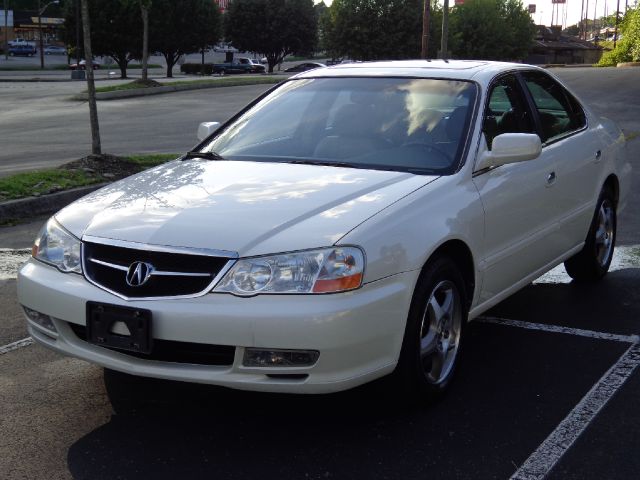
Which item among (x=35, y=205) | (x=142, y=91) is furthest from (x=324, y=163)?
(x=142, y=91)

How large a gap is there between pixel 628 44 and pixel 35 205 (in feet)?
179

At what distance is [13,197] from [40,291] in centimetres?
562

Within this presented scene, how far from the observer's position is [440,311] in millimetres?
4188

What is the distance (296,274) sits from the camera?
356 cm

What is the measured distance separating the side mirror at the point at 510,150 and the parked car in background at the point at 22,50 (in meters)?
92.5

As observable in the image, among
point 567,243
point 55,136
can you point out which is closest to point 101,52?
point 55,136

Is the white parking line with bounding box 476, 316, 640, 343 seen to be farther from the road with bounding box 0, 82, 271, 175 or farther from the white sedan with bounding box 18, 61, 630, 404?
the road with bounding box 0, 82, 271, 175

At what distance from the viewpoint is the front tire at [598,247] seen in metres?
6.29

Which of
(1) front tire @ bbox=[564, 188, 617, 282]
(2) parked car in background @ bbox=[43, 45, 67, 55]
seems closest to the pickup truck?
(2) parked car in background @ bbox=[43, 45, 67, 55]

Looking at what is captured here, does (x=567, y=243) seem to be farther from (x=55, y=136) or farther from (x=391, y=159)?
(x=55, y=136)

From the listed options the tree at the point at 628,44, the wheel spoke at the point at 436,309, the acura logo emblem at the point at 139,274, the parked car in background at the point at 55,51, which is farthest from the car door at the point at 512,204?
the parked car in background at the point at 55,51

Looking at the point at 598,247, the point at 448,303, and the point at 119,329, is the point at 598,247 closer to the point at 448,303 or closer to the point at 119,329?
the point at 448,303

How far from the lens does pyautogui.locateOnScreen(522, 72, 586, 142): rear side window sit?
18.3 feet

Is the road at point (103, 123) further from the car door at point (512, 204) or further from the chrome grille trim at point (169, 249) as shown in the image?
the chrome grille trim at point (169, 249)
